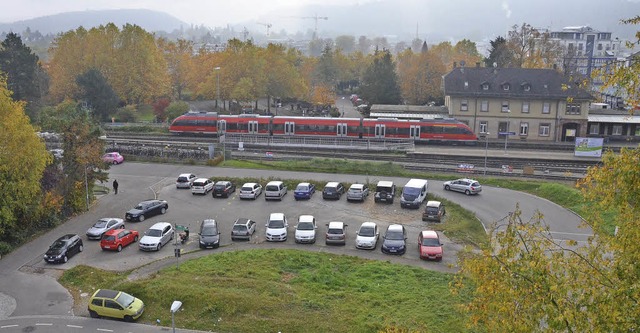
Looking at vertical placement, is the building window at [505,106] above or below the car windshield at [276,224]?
above

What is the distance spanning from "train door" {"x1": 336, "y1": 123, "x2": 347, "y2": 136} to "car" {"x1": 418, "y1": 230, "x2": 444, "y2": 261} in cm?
2956

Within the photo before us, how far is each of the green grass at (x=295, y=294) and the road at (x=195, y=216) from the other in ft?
5.80

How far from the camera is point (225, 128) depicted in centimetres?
6091

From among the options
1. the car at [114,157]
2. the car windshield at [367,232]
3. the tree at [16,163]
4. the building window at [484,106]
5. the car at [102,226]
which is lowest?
the car at [102,226]

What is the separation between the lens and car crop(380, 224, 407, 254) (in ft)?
97.9

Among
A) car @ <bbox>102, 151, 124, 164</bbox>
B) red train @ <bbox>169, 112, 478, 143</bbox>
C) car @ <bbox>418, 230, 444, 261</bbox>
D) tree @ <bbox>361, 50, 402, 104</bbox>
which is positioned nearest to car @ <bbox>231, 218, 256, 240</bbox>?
car @ <bbox>418, 230, 444, 261</bbox>

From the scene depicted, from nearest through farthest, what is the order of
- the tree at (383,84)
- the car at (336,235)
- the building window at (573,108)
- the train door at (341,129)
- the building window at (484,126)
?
1. the car at (336,235)
2. the train door at (341,129)
3. the building window at (573,108)
4. the building window at (484,126)
5. the tree at (383,84)

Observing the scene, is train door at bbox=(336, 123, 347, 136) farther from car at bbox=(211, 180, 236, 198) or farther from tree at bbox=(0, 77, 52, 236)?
tree at bbox=(0, 77, 52, 236)

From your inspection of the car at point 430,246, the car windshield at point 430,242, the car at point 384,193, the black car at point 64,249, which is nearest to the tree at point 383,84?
the car at point 384,193

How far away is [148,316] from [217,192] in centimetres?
1817

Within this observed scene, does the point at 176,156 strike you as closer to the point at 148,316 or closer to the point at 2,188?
the point at 2,188

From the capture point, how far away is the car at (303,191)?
39750 millimetres

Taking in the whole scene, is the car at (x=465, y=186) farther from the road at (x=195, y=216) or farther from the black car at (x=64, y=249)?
the black car at (x=64, y=249)

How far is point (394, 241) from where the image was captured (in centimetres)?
3031
